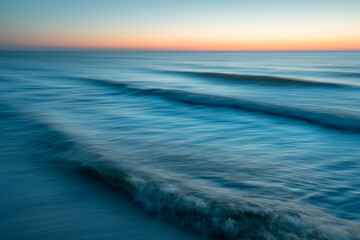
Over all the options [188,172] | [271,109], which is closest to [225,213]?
[188,172]

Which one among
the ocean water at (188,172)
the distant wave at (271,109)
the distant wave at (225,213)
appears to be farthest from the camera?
the distant wave at (271,109)

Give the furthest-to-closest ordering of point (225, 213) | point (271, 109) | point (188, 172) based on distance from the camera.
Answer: point (271, 109), point (188, 172), point (225, 213)

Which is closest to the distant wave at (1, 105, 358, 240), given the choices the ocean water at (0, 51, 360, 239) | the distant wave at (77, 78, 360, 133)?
the ocean water at (0, 51, 360, 239)

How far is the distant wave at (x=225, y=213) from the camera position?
2496 mm

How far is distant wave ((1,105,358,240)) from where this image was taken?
250cm

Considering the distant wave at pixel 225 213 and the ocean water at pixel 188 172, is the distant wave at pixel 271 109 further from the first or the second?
the distant wave at pixel 225 213

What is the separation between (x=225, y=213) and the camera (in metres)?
2.75

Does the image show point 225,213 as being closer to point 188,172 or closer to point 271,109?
point 188,172

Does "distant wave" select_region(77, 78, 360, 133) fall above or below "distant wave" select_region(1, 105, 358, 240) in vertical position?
below

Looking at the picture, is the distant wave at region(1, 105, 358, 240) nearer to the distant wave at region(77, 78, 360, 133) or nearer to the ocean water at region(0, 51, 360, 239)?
the ocean water at region(0, 51, 360, 239)

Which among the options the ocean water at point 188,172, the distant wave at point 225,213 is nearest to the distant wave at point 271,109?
the ocean water at point 188,172

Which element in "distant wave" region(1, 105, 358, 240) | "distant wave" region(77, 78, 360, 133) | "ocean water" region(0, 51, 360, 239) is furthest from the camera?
"distant wave" region(77, 78, 360, 133)

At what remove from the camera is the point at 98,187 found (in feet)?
11.1

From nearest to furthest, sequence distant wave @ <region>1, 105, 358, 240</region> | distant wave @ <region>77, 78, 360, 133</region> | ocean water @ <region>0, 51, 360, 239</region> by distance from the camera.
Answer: distant wave @ <region>1, 105, 358, 240</region> < ocean water @ <region>0, 51, 360, 239</region> < distant wave @ <region>77, 78, 360, 133</region>
